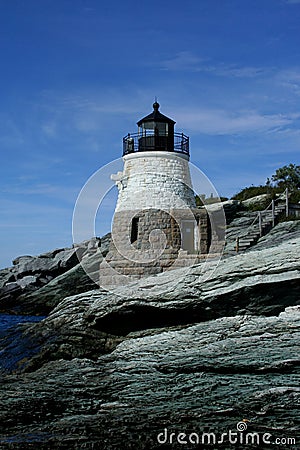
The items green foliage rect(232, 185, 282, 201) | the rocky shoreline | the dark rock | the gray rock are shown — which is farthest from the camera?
green foliage rect(232, 185, 282, 201)

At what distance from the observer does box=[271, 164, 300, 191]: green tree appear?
3912 cm

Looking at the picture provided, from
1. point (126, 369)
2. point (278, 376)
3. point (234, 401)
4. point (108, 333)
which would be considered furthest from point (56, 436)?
point (108, 333)

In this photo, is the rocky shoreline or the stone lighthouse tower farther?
the stone lighthouse tower

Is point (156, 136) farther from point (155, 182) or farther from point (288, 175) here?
point (288, 175)

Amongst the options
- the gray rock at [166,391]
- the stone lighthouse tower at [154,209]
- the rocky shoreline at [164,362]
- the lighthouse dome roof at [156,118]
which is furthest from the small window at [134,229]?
the gray rock at [166,391]

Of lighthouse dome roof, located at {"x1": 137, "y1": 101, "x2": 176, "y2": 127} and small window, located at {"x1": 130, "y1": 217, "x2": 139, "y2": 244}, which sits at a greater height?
lighthouse dome roof, located at {"x1": 137, "y1": 101, "x2": 176, "y2": 127}

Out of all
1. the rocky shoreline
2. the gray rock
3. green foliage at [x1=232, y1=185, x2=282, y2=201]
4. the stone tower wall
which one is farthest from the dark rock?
the gray rock

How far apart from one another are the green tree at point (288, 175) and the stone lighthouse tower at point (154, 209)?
15.2 m

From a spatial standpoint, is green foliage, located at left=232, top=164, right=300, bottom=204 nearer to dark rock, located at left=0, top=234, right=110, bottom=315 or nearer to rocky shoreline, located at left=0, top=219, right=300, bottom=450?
dark rock, located at left=0, top=234, right=110, bottom=315

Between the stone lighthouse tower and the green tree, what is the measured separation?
15.2 metres

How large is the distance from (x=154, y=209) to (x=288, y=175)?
18461 millimetres

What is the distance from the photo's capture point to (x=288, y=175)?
131ft

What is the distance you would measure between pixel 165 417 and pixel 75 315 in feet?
23.4

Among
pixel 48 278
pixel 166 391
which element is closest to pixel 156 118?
pixel 48 278
